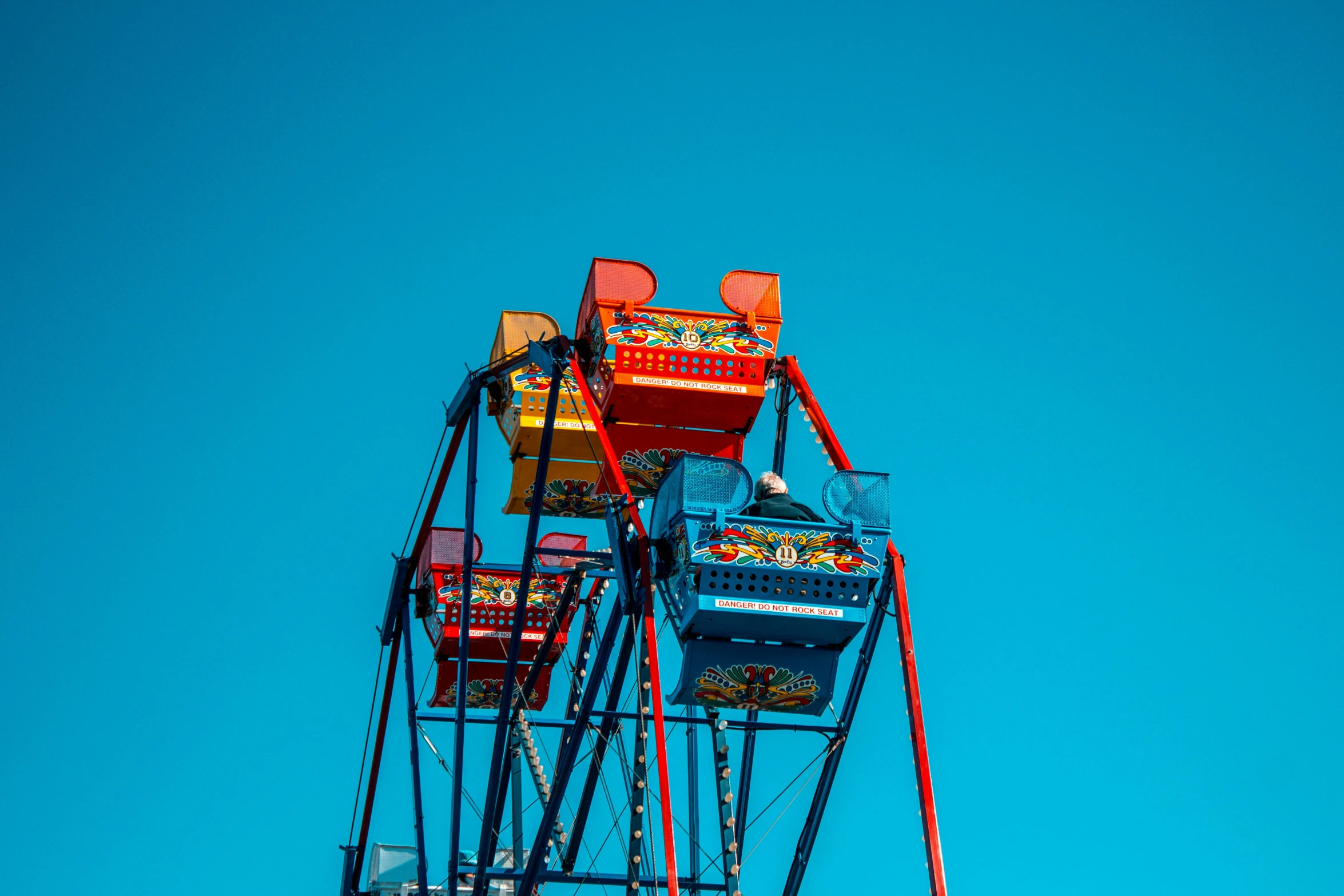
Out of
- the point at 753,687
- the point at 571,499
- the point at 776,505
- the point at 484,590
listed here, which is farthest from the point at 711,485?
the point at 484,590

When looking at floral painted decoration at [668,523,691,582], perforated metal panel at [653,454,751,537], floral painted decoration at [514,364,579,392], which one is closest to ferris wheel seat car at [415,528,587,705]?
floral painted decoration at [514,364,579,392]

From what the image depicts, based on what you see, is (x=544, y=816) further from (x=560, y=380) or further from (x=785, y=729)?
(x=560, y=380)

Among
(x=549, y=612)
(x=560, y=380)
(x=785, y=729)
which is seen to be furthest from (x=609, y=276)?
(x=549, y=612)

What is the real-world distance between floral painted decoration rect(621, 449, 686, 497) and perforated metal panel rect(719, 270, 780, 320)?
195 centimetres

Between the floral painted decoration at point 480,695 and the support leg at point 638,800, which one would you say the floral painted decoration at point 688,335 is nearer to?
the support leg at point 638,800

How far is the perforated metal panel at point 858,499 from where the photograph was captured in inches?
673

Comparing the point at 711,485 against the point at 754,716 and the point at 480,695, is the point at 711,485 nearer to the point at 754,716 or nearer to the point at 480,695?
the point at 754,716

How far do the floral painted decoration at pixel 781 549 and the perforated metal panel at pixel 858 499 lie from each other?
1.22ft

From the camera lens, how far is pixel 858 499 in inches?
677

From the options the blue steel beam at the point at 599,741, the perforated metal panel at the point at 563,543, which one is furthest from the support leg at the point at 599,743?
the perforated metal panel at the point at 563,543

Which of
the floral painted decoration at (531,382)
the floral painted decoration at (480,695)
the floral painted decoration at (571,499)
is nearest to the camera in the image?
the floral painted decoration at (531,382)

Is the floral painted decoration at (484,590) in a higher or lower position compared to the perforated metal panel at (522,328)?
lower

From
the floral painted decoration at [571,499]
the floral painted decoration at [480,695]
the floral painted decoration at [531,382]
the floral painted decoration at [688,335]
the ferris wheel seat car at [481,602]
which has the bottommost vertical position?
the floral painted decoration at [480,695]

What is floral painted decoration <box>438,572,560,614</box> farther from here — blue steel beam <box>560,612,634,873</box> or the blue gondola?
the blue gondola
